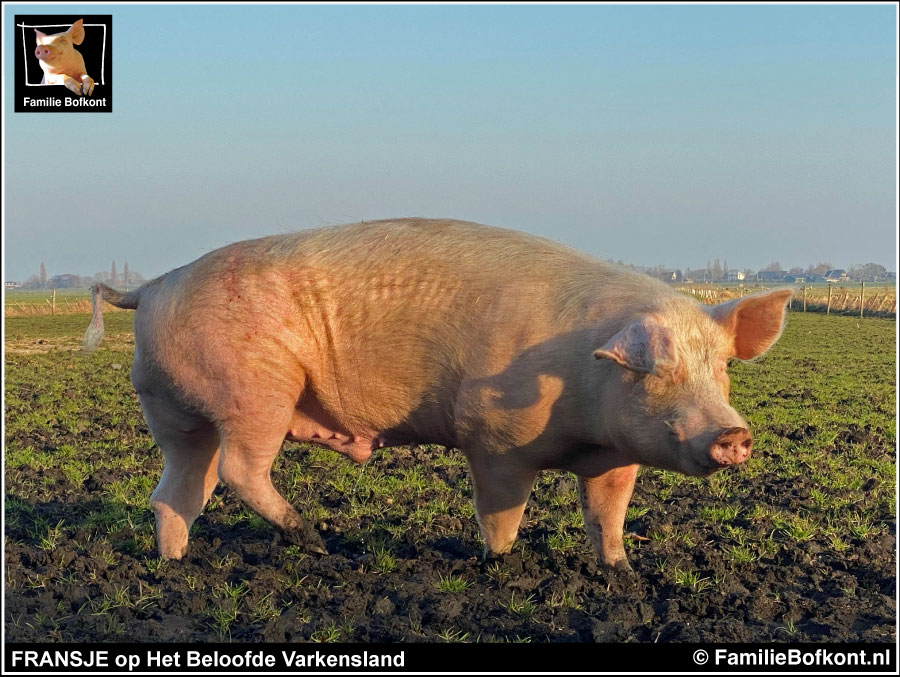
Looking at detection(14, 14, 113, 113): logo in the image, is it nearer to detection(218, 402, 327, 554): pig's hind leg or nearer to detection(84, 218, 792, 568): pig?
detection(84, 218, 792, 568): pig

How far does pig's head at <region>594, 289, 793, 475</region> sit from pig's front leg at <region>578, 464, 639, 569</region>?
26.1 inches

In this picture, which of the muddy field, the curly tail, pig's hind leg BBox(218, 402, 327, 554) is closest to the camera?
Answer: the muddy field

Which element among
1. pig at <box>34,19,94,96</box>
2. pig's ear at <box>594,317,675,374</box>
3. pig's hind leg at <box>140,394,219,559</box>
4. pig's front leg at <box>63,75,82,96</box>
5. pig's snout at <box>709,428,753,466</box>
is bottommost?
pig's hind leg at <box>140,394,219,559</box>

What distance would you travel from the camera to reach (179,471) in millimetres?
6605

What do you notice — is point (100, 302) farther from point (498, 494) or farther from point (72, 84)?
point (498, 494)

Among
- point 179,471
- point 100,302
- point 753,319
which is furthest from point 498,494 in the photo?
point 100,302

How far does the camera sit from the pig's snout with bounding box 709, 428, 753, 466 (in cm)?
500

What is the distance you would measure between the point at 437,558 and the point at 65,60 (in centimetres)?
449

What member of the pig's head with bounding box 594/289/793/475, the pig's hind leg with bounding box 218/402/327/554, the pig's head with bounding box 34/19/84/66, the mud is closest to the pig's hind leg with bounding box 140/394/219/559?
the mud

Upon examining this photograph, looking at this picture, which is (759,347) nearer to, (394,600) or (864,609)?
(864,609)

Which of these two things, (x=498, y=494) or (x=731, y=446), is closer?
(x=731, y=446)

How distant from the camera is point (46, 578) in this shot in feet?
19.6

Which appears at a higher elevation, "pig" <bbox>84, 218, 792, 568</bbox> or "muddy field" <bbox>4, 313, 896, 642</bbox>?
"pig" <bbox>84, 218, 792, 568</bbox>

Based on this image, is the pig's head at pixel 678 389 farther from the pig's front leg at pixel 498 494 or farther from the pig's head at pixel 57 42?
the pig's head at pixel 57 42
